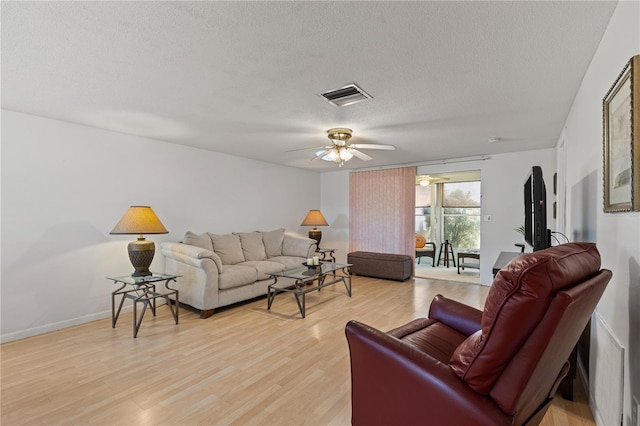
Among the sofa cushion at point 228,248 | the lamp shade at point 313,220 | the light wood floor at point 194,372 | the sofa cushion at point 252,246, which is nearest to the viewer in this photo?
the light wood floor at point 194,372

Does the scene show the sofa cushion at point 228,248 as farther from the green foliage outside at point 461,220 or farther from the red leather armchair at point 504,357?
the green foliage outside at point 461,220

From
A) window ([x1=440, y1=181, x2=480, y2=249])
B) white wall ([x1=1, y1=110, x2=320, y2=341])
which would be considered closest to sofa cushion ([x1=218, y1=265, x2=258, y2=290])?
white wall ([x1=1, y1=110, x2=320, y2=341])

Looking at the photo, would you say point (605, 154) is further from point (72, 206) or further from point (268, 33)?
point (72, 206)

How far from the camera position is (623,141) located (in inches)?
52.4

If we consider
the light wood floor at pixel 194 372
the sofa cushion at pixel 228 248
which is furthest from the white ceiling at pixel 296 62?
the light wood floor at pixel 194 372

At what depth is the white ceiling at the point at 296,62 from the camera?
59.2 inches

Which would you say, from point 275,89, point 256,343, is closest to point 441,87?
point 275,89

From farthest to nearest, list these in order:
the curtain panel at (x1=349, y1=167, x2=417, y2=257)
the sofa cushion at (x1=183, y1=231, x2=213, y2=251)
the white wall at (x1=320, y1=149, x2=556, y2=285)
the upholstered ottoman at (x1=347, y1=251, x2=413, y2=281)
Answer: the curtain panel at (x1=349, y1=167, x2=417, y2=257), the upholstered ottoman at (x1=347, y1=251, x2=413, y2=281), the white wall at (x1=320, y1=149, x2=556, y2=285), the sofa cushion at (x1=183, y1=231, x2=213, y2=251)

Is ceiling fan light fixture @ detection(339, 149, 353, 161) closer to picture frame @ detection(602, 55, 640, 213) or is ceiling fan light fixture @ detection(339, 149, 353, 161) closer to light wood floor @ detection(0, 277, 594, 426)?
light wood floor @ detection(0, 277, 594, 426)

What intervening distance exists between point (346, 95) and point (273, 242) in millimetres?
3444

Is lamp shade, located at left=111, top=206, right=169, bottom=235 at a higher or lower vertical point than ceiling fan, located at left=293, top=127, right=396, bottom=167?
lower

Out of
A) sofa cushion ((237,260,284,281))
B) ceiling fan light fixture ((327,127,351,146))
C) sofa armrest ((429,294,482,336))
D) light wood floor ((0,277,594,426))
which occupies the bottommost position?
light wood floor ((0,277,594,426))

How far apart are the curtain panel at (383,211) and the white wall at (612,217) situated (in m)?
3.41

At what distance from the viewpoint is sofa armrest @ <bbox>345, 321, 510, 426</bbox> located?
3.50 feet
